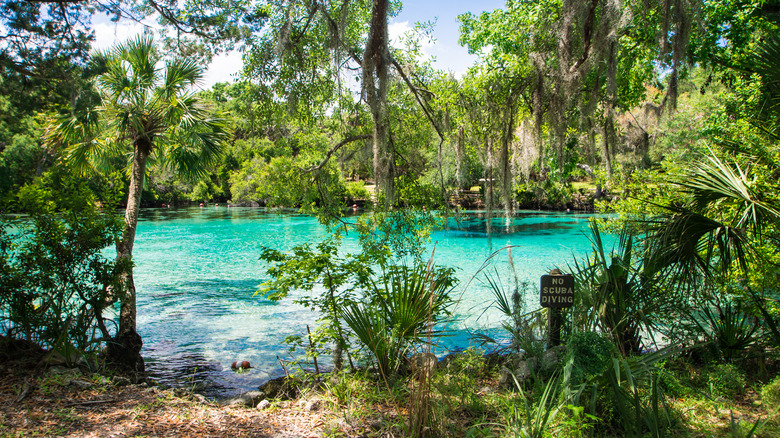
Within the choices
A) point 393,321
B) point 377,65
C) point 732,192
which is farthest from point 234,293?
point 732,192

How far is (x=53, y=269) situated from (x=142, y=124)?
311cm

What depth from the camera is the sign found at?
3906mm

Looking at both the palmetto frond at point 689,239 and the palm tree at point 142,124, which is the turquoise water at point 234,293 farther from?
the palm tree at point 142,124

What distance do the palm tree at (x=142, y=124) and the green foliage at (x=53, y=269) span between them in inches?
61.3

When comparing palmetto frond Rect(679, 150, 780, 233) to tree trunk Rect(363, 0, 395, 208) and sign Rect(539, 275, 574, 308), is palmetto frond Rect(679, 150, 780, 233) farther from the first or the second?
tree trunk Rect(363, 0, 395, 208)

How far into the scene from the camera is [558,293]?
3.92 meters

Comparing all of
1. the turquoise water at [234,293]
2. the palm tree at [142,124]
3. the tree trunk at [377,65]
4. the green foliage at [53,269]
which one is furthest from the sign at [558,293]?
the palm tree at [142,124]

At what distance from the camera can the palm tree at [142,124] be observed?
6.60 meters

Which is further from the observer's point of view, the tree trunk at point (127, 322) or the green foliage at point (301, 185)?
the green foliage at point (301, 185)

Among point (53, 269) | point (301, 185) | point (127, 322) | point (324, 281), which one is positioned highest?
point (301, 185)

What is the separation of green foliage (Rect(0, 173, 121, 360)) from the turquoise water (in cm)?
197

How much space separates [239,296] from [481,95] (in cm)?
807

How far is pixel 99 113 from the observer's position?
6.68m

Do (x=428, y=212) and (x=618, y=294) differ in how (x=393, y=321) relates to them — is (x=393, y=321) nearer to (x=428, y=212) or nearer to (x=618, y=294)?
(x=618, y=294)
